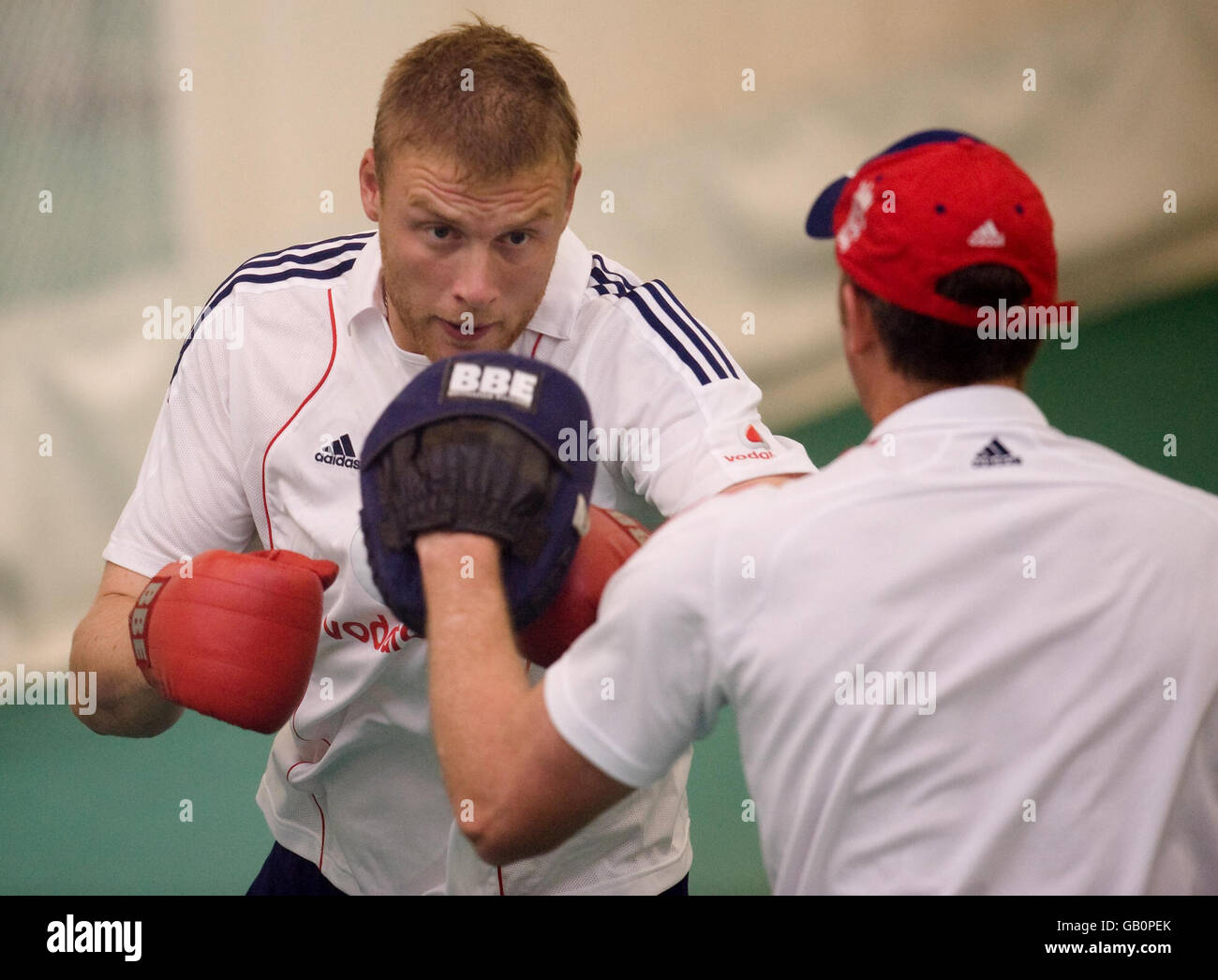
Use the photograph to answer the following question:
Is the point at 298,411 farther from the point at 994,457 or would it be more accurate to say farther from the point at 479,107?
the point at 994,457

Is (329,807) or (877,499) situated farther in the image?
(329,807)

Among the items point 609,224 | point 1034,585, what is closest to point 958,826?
point 1034,585

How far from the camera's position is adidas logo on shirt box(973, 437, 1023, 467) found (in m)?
0.92

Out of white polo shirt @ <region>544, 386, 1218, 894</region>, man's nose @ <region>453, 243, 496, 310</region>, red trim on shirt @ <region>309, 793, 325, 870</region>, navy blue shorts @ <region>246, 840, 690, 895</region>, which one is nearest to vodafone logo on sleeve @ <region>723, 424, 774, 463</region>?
man's nose @ <region>453, 243, 496, 310</region>

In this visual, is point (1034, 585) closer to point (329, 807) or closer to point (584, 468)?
point (584, 468)

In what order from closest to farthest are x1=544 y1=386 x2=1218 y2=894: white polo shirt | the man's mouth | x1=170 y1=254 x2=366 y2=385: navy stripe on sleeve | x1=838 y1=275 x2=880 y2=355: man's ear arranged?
x1=544 y1=386 x2=1218 y2=894: white polo shirt → x1=838 y1=275 x2=880 y2=355: man's ear → the man's mouth → x1=170 y1=254 x2=366 y2=385: navy stripe on sleeve

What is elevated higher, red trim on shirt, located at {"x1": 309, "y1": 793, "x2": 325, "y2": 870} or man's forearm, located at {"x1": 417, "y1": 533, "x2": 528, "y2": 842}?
man's forearm, located at {"x1": 417, "y1": 533, "x2": 528, "y2": 842}

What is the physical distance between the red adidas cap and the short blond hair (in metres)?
0.43

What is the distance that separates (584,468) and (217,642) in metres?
0.42

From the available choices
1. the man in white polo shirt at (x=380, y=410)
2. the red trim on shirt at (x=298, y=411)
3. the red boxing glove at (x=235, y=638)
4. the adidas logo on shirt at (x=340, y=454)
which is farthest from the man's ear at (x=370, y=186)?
the red boxing glove at (x=235, y=638)

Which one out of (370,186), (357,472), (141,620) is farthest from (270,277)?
(141,620)

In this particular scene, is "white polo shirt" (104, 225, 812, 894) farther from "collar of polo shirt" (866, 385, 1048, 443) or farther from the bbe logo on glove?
"collar of polo shirt" (866, 385, 1048, 443)

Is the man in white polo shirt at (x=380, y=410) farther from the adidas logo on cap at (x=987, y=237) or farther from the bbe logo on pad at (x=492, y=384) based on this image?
the adidas logo on cap at (x=987, y=237)
